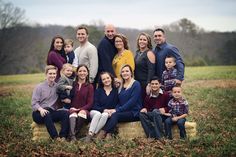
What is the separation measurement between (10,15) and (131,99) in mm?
31273

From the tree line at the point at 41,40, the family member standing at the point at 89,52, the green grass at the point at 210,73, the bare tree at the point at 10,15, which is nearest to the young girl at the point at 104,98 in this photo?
the family member standing at the point at 89,52

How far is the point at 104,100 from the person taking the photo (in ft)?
30.2

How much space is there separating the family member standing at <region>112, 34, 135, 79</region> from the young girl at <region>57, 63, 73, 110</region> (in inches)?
39.9

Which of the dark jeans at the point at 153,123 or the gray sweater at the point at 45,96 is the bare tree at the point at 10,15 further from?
the dark jeans at the point at 153,123

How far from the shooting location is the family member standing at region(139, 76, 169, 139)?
8.75m

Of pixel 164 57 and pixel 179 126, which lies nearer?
pixel 179 126

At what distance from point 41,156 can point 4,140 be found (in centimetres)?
233

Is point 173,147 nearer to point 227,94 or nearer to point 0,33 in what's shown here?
point 227,94

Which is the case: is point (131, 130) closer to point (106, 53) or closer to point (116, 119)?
point (116, 119)

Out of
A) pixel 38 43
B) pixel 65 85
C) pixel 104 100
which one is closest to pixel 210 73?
pixel 104 100

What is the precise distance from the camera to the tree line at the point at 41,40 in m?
29.2

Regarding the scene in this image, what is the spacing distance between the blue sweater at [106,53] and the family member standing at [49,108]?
3.46ft

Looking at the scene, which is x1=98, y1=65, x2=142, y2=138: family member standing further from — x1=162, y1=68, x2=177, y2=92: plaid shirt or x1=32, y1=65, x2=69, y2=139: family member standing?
x1=32, y1=65, x2=69, y2=139: family member standing

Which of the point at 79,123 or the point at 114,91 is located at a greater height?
the point at 114,91
